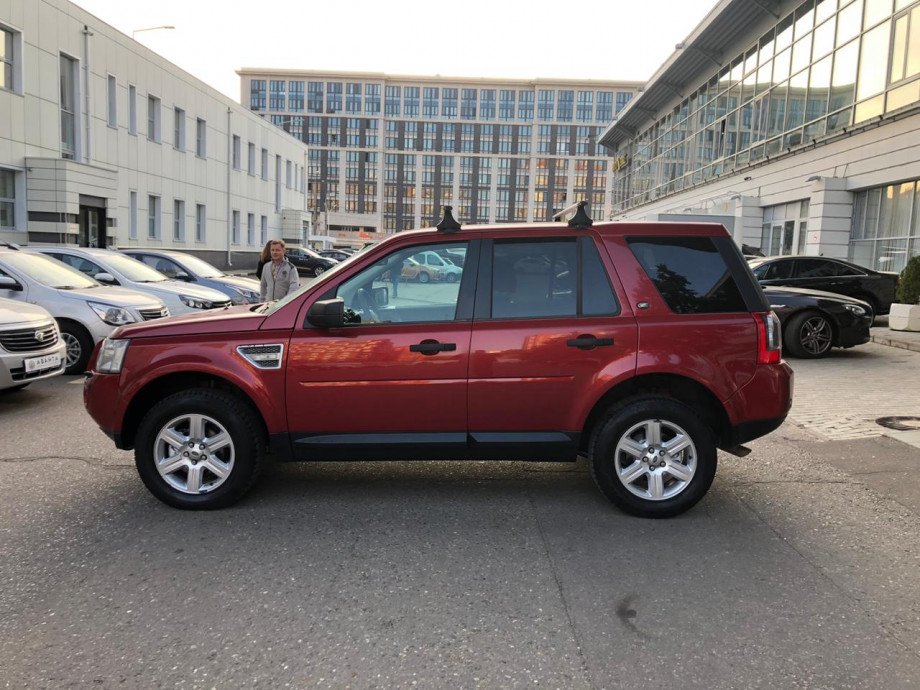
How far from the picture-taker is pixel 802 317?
1138 cm

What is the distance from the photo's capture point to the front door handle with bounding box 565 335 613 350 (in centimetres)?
442

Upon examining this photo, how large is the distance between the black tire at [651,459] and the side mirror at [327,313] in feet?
5.61

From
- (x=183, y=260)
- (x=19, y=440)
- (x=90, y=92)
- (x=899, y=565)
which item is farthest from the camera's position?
(x=90, y=92)

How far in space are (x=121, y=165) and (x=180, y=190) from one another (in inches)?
224

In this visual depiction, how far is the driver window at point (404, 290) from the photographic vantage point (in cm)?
455

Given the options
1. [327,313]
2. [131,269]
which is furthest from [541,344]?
[131,269]

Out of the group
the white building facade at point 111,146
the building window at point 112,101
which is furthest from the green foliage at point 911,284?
the building window at point 112,101

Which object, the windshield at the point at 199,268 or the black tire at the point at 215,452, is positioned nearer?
the black tire at the point at 215,452

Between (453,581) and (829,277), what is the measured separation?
48.3 feet

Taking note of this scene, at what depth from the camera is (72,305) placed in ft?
31.2

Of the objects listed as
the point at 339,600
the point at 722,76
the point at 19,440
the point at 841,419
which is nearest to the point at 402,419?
the point at 339,600

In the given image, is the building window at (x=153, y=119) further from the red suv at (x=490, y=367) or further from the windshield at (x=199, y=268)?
the red suv at (x=490, y=367)

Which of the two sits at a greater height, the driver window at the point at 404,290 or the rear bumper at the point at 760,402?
the driver window at the point at 404,290

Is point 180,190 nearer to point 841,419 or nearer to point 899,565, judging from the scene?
point 841,419
